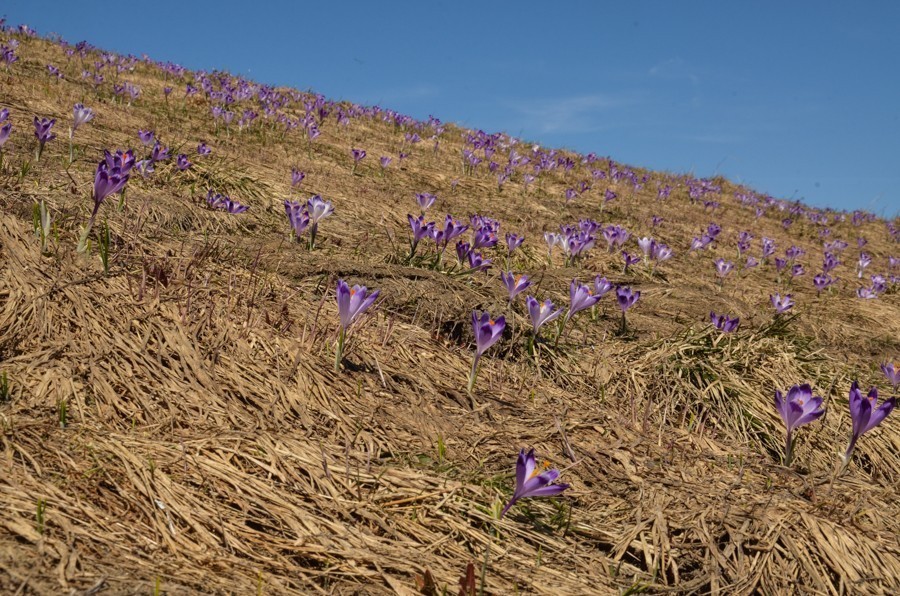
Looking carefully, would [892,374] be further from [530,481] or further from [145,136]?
[145,136]

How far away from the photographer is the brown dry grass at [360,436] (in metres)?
1.92

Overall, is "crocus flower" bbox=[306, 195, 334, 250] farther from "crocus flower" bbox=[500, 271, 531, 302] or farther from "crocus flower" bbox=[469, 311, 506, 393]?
"crocus flower" bbox=[469, 311, 506, 393]

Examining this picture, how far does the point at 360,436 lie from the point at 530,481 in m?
0.76

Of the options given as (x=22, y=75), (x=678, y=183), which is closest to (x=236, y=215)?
(x=22, y=75)

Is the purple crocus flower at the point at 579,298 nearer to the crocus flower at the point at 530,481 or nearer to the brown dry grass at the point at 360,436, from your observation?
the brown dry grass at the point at 360,436

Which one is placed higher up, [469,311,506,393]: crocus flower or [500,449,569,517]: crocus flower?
[469,311,506,393]: crocus flower

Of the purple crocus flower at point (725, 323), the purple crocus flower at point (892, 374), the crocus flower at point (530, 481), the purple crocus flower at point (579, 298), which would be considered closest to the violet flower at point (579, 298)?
the purple crocus flower at point (579, 298)

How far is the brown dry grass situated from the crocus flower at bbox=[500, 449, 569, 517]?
17cm

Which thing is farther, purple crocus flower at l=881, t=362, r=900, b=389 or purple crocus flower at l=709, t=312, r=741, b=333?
purple crocus flower at l=709, t=312, r=741, b=333

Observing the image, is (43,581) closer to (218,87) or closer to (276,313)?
(276,313)

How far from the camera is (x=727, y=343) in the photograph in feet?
13.4

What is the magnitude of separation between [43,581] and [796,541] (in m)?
2.34

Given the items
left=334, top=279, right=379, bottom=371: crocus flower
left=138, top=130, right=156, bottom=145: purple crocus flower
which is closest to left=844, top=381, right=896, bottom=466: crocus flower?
left=334, top=279, right=379, bottom=371: crocus flower

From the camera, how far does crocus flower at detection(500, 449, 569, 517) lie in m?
2.15
